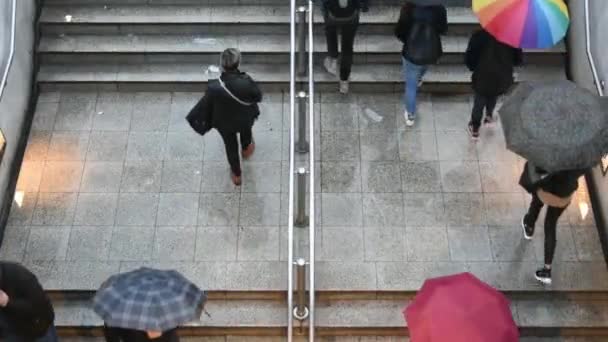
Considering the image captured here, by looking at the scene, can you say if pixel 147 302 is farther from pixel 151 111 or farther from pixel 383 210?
pixel 151 111

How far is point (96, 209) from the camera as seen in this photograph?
8094mm

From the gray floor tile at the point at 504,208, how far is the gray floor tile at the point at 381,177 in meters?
0.95

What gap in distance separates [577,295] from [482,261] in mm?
945

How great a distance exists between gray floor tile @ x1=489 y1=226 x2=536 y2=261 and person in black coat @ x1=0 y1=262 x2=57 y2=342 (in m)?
4.30

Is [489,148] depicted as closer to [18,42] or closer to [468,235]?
[468,235]

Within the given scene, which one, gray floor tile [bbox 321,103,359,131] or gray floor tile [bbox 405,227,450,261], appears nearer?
gray floor tile [bbox 405,227,450,261]

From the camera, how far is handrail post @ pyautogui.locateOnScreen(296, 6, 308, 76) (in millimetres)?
8341

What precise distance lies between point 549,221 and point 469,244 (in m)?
0.93

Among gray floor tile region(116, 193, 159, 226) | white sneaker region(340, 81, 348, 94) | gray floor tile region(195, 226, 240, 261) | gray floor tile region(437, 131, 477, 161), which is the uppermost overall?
white sneaker region(340, 81, 348, 94)

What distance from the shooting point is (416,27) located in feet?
25.4

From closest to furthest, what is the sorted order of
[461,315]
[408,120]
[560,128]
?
[461,315] < [560,128] < [408,120]

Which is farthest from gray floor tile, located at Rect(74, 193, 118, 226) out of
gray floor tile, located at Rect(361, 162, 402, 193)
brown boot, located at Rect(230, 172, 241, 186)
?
gray floor tile, located at Rect(361, 162, 402, 193)

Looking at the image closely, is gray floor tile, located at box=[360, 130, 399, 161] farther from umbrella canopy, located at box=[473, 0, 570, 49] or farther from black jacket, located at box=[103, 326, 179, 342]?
black jacket, located at box=[103, 326, 179, 342]

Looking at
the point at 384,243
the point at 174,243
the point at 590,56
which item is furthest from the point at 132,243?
the point at 590,56
